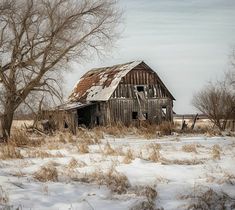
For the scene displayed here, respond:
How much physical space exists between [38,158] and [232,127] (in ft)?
80.5

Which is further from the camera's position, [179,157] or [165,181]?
[179,157]

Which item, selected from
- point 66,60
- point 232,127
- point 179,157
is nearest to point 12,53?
point 66,60

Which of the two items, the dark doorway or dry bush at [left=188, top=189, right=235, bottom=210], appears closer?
dry bush at [left=188, top=189, right=235, bottom=210]

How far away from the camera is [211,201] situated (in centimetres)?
668

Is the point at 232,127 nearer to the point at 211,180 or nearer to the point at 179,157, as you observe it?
the point at 179,157

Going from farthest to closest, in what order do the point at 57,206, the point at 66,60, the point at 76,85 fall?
the point at 76,85 → the point at 66,60 → the point at 57,206

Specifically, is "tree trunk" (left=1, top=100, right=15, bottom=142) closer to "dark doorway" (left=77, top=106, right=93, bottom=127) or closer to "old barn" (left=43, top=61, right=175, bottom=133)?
"old barn" (left=43, top=61, right=175, bottom=133)

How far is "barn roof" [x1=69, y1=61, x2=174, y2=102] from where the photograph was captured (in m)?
33.8

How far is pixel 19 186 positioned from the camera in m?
7.44

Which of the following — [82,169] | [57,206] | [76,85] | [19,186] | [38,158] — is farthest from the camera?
[76,85]

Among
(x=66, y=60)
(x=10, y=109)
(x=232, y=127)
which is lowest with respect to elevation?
(x=232, y=127)

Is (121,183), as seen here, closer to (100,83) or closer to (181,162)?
(181,162)

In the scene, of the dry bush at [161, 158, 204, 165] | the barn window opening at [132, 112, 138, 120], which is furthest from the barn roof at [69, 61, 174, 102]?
the dry bush at [161, 158, 204, 165]

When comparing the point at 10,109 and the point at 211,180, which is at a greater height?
the point at 10,109
